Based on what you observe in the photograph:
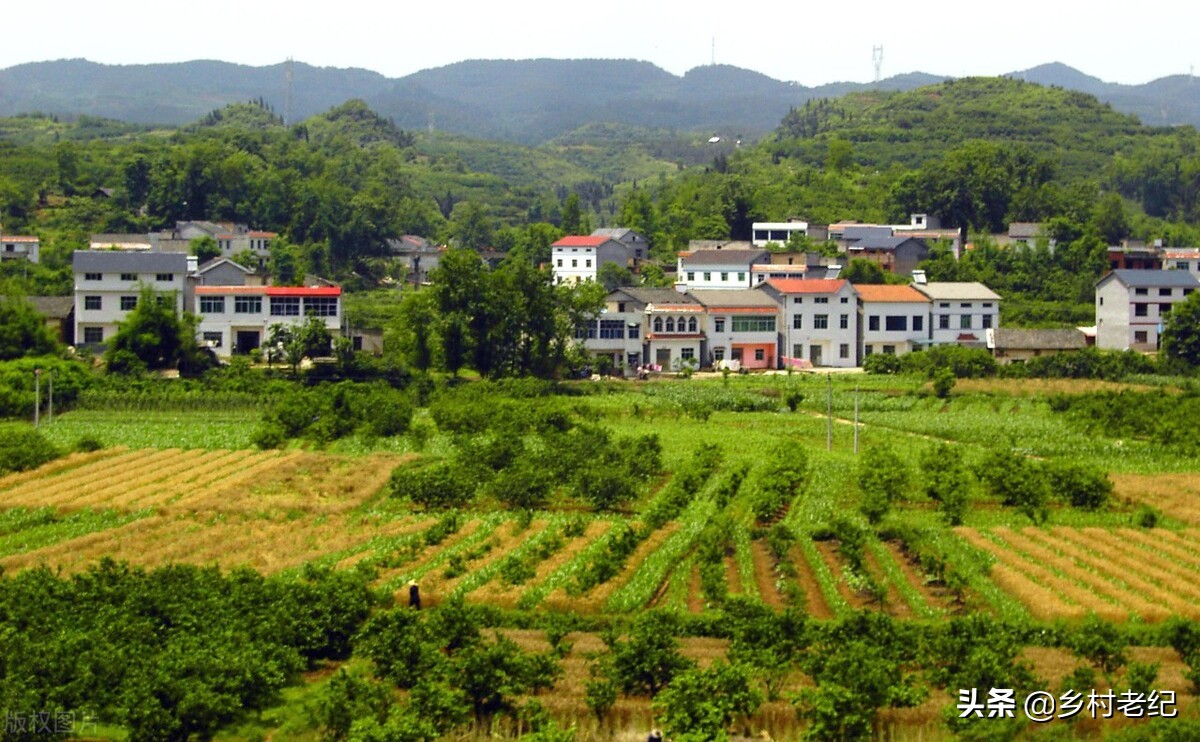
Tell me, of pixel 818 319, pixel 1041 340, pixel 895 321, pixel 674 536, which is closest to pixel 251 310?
pixel 818 319

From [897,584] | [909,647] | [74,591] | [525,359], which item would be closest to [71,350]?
[525,359]

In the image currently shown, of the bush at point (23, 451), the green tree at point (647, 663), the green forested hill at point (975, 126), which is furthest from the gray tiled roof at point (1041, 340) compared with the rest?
the green forested hill at point (975, 126)

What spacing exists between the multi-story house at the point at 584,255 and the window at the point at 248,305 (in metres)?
16.2

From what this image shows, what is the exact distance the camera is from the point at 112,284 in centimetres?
4372

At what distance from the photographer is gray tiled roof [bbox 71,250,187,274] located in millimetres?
43375

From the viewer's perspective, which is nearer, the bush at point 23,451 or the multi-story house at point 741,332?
the bush at point 23,451

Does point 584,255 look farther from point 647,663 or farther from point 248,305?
point 647,663

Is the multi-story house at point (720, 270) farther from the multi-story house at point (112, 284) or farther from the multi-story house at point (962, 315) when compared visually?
the multi-story house at point (112, 284)

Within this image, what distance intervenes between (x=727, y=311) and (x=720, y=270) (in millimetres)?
7214

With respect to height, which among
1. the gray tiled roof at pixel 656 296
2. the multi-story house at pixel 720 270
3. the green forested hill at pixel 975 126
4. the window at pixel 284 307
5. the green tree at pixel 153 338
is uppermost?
the green forested hill at pixel 975 126

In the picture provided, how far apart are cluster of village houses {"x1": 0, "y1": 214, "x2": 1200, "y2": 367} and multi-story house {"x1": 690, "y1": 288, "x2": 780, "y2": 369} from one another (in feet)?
0.10

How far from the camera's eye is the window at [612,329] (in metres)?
45.3

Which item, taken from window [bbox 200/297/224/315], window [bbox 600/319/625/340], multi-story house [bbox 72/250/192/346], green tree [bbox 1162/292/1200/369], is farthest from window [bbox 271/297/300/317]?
green tree [bbox 1162/292/1200/369]

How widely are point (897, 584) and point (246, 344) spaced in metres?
29.9
